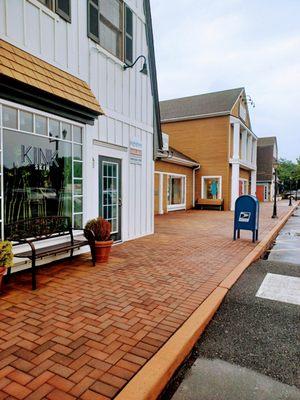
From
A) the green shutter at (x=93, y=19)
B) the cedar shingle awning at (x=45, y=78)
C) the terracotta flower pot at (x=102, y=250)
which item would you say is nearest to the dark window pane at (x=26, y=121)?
the cedar shingle awning at (x=45, y=78)

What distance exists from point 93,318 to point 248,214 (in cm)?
606

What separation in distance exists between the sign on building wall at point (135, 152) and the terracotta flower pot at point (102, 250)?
3069 mm

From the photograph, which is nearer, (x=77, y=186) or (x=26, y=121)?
(x=26, y=121)

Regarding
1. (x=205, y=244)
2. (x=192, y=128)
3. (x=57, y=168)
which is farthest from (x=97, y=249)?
(x=192, y=128)

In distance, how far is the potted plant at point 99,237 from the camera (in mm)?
5593

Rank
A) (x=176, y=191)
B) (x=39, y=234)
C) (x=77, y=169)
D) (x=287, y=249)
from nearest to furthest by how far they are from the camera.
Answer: (x=39, y=234), (x=77, y=169), (x=287, y=249), (x=176, y=191)

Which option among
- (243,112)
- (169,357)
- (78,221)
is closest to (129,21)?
(78,221)

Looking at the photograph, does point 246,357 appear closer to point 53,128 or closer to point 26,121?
point 26,121

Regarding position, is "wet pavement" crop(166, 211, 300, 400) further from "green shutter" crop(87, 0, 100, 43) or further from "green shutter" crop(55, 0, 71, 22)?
"green shutter" crop(87, 0, 100, 43)

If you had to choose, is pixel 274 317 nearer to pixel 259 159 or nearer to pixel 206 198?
pixel 206 198

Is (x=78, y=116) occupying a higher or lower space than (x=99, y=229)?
higher

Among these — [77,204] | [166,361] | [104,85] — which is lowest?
[166,361]

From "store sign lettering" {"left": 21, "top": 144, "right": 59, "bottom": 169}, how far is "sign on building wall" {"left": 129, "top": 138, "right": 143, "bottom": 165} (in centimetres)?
268

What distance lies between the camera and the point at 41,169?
18.2ft
